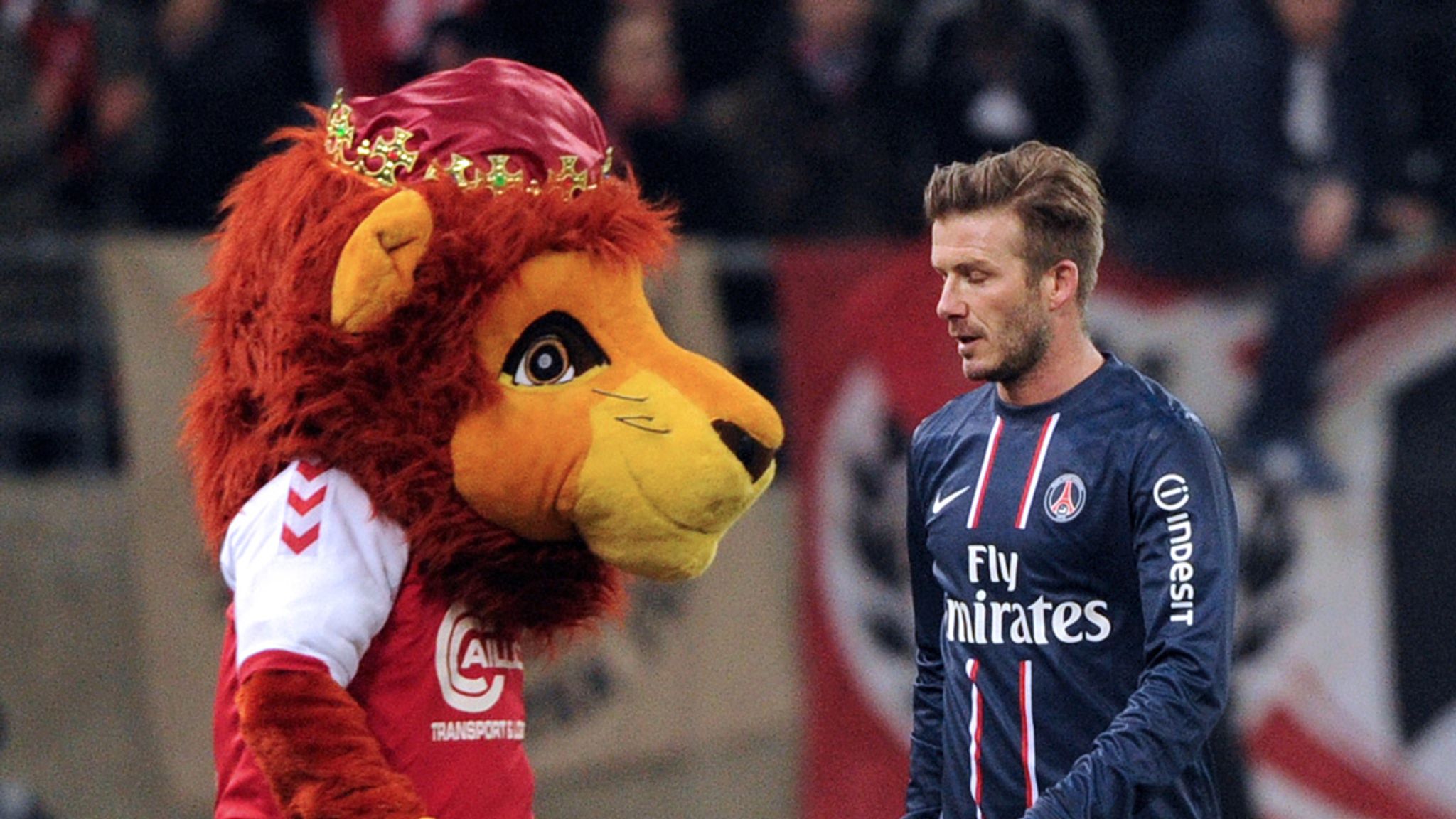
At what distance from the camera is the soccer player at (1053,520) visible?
124 inches

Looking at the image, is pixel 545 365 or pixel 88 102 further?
pixel 88 102

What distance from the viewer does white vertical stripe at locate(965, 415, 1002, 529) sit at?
337cm

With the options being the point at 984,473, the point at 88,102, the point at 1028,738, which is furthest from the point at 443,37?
the point at 1028,738

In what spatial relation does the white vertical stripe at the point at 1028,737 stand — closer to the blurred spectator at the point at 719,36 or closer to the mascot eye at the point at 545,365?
the mascot eye at the point at 545,365

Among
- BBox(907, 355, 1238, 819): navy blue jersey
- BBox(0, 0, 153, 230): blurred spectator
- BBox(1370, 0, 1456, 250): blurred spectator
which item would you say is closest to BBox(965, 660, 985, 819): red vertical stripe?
BBox(907, 355, 1238, 819): navy blue jersey

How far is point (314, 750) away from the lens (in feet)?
10.9

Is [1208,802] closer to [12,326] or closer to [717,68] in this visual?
[12,326]

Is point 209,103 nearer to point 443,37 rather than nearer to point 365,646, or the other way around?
point 443,37

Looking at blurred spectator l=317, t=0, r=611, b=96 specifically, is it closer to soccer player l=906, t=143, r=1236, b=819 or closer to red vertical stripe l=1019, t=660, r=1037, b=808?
soccer player l=906, t=143, r=1236, b=819

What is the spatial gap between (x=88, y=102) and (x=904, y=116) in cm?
269

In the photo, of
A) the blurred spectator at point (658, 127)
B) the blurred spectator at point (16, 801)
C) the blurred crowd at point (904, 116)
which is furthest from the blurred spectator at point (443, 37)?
the blurred spectator at point (16, 801)

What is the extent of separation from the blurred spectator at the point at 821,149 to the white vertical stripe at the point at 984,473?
3.87 m

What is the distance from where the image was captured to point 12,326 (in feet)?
21.3

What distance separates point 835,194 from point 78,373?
2543 mm
